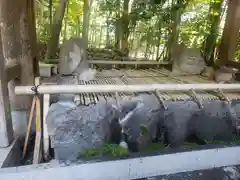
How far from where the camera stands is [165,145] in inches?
114

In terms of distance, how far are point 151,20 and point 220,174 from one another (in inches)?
143

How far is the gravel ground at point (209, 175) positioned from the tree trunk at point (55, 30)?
3477 millimetres

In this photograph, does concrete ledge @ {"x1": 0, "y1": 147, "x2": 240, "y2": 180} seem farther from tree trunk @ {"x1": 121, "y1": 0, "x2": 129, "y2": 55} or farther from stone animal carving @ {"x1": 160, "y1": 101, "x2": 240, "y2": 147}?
tree trunk @ {"x1": 121, "y1": 0, "x2": 129, "y2": 55}

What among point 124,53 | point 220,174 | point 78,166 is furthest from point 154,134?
point 124,53

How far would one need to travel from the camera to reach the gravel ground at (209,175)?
247 cm

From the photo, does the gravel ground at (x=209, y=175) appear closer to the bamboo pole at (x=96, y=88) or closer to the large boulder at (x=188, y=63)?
the bamboo pole at (x=96, y=88)

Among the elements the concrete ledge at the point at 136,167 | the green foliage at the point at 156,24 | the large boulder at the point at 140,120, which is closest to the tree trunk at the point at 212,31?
the green foliage at the point at 156,24

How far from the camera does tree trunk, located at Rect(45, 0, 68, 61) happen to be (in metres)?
4.57

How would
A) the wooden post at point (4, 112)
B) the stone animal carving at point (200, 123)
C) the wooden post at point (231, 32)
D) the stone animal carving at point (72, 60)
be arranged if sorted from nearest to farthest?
the wooden post at point (4, 112), the stone animal carving at point (200, 123), the stone animal carving at point (72, 60), the wooden post at point (231, 32)

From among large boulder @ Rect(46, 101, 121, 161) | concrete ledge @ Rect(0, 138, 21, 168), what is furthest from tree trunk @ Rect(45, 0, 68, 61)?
large boulder @ Rect(46, 101, 121, 161)

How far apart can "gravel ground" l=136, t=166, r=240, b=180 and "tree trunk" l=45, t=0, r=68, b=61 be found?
3477 mm

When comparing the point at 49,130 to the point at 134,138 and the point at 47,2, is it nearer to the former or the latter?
the point at 134,138

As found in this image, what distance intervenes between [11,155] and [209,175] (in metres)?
2.38

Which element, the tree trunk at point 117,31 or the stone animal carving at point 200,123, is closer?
the stone animal carving at point 200,123
